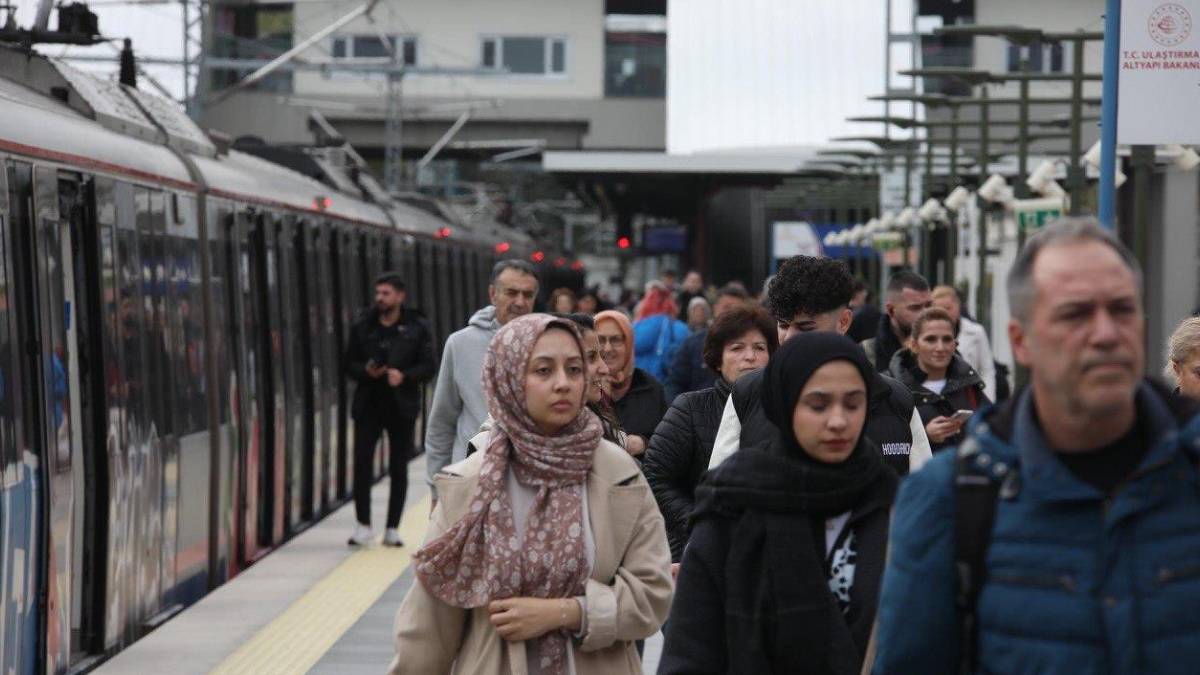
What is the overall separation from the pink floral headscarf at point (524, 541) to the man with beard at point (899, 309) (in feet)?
20.0

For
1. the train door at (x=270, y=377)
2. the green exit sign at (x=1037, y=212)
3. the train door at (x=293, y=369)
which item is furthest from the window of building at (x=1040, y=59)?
the train door at (x=270, y=377)

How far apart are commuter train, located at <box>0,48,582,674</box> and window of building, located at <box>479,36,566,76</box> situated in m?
34.3

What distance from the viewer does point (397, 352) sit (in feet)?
48.2

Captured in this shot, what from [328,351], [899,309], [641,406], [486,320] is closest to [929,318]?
[641,406]

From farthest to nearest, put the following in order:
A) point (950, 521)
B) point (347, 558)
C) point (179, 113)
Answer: point (347, 558) < point (179, 113) < point (950, 521)

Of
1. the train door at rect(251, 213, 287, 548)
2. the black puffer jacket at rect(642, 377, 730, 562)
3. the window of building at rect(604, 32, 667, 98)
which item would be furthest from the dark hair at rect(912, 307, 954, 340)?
the window of building at rect(604, 32, 667, 98)

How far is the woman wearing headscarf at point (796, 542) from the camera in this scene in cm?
462

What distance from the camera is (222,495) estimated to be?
1250cm

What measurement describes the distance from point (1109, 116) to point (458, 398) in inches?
124

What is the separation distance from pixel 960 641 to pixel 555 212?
83987 mm

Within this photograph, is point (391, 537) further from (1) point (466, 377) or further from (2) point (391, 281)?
(1) point (466, 377)

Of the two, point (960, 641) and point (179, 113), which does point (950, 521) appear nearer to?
point (960, 641)

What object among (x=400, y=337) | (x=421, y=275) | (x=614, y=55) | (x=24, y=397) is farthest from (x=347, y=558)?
(x=614, y=55)

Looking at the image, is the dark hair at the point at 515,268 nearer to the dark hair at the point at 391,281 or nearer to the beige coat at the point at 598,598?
the beige coat at the point at 598,598
